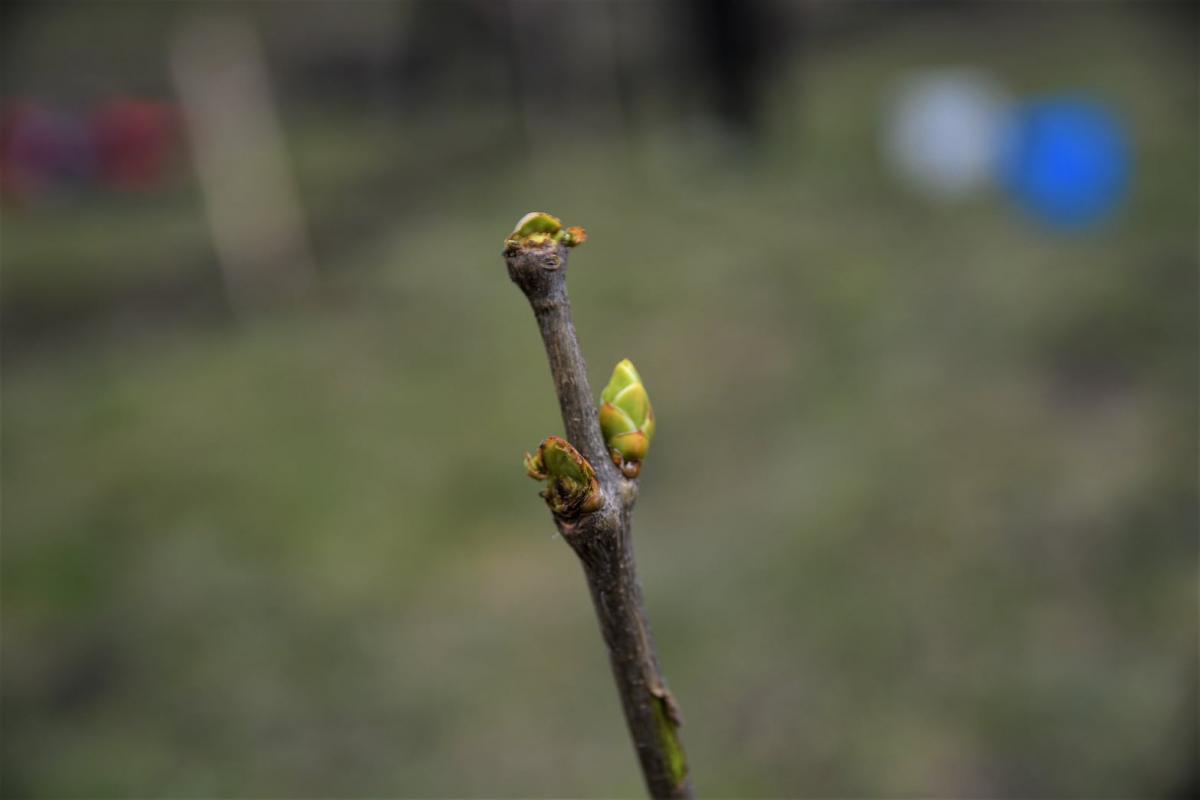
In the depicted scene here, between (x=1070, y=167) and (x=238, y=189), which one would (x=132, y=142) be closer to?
(x=238, y=189)

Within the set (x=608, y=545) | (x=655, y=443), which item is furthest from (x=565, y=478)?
(x=655, y=443)

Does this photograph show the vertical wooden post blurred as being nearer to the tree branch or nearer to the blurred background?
the blurred background

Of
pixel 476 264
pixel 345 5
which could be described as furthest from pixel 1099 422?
pixel 345 5

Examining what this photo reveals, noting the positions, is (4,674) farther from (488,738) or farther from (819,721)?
(819,721)

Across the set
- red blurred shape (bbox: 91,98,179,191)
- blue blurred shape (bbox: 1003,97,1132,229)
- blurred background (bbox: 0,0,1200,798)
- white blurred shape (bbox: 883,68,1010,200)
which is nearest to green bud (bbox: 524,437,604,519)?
blurred background (bbox: 0,0,1200,798)

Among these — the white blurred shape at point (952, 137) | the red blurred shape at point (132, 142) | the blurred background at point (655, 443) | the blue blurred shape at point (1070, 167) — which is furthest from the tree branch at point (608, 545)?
the red blurred shape at point (132, 142)
